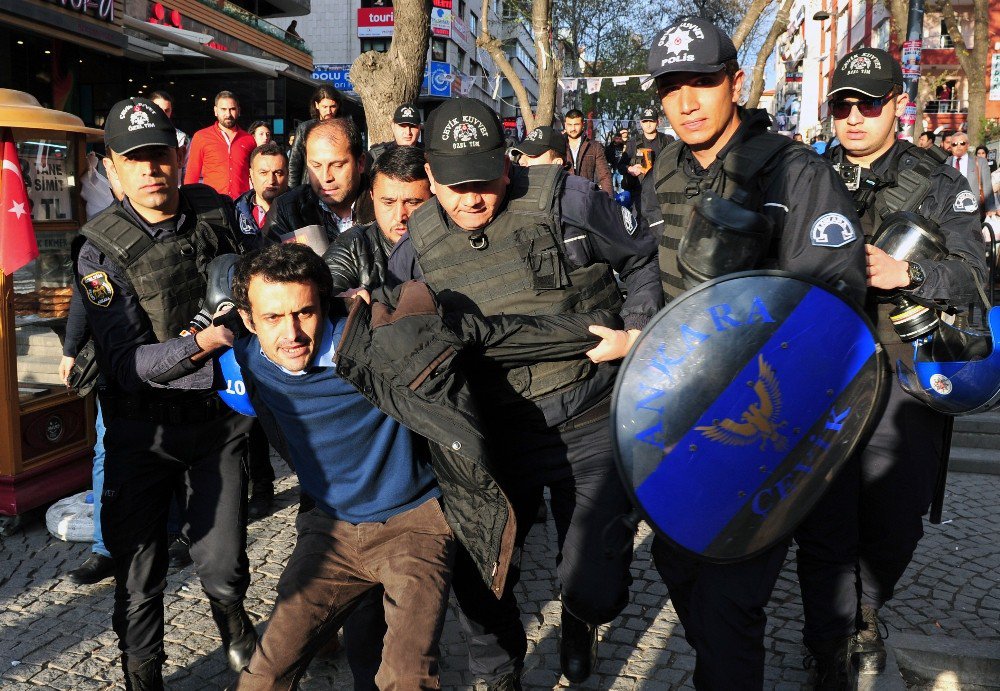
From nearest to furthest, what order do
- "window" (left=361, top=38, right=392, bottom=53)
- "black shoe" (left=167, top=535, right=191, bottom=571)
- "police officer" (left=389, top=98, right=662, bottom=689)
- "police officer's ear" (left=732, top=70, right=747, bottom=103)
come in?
1. "police officer's ear" (left=732, top=70, right=747, bottom=103)
2. "police officer" (left=389, top=98, right=662, bottom=689)
3. "black shoe" (left=167, top=535, right=191, bottom=571)
4. "window" (left=361, top=38, right=392, bottom=53)

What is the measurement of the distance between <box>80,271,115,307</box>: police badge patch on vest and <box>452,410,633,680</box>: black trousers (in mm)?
1449

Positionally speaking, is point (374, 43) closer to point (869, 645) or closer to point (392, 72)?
point (392, 72)

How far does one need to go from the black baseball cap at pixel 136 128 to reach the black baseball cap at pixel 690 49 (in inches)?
68.9

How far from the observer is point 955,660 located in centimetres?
336

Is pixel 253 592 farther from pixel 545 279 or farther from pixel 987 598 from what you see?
pixel 987 598

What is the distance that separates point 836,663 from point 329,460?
1779mm

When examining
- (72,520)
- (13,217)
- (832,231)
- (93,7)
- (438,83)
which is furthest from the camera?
(438,83)

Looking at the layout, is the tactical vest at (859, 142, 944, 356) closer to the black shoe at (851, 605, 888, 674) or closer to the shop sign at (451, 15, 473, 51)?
the black shoe at (851, 605, 888, 674)

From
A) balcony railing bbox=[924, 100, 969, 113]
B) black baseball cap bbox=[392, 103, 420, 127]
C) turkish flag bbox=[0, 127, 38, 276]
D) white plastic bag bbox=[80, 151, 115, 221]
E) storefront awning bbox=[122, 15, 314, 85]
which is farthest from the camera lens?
balcony railing bbox=[924, 100, 969, 113]

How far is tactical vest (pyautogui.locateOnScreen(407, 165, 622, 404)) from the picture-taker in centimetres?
287

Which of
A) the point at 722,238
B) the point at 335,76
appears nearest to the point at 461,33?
the point at 335,76

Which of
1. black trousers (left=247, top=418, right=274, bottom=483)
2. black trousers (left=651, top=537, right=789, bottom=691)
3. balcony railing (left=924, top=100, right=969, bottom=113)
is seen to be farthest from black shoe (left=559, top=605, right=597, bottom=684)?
balcony railing (left=924, top=100, right=969, bottom=113)

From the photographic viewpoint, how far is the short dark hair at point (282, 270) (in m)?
2.74

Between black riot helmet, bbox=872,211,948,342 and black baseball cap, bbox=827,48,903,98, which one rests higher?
black baseball cap, bbox=827,48,903,98
